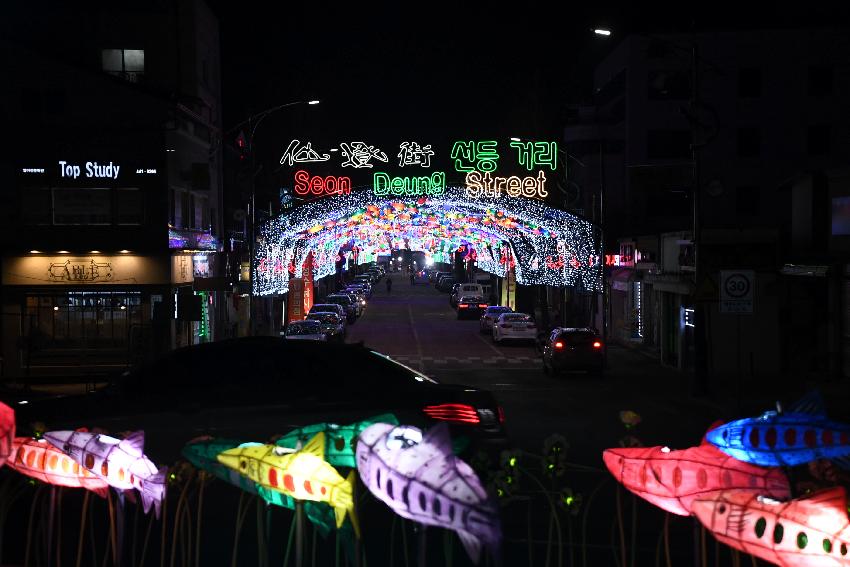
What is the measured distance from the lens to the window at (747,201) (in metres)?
53.8

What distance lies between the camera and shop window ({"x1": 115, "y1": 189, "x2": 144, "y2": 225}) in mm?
33188

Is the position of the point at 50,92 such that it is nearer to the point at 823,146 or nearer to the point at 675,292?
the point at 675,292

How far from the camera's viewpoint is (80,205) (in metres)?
32.9

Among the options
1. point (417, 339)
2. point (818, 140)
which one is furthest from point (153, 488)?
point (818, 140)

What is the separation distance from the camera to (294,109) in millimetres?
78000

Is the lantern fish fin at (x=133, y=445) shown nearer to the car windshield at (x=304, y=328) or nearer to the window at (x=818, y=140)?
the car windshield at (x=304, y=328)

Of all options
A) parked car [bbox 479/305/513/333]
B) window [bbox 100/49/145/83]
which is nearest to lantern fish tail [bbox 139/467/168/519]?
window [bbox 100/49/145/83]

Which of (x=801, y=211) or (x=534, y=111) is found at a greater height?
(x=534, y=111)

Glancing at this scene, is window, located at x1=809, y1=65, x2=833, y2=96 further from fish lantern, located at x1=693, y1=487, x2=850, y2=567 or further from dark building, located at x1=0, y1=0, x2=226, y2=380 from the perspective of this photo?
fish lantern, located at x1=693, y1=487, x2=850, y2=567

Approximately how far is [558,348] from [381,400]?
21403mm

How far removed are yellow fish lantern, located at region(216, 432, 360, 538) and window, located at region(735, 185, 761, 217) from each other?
49944 mm

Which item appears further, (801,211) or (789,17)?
(789,17)

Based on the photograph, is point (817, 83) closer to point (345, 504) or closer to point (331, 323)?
point (331, 323)

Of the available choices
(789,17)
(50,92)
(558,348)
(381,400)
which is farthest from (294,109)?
(381,400)
